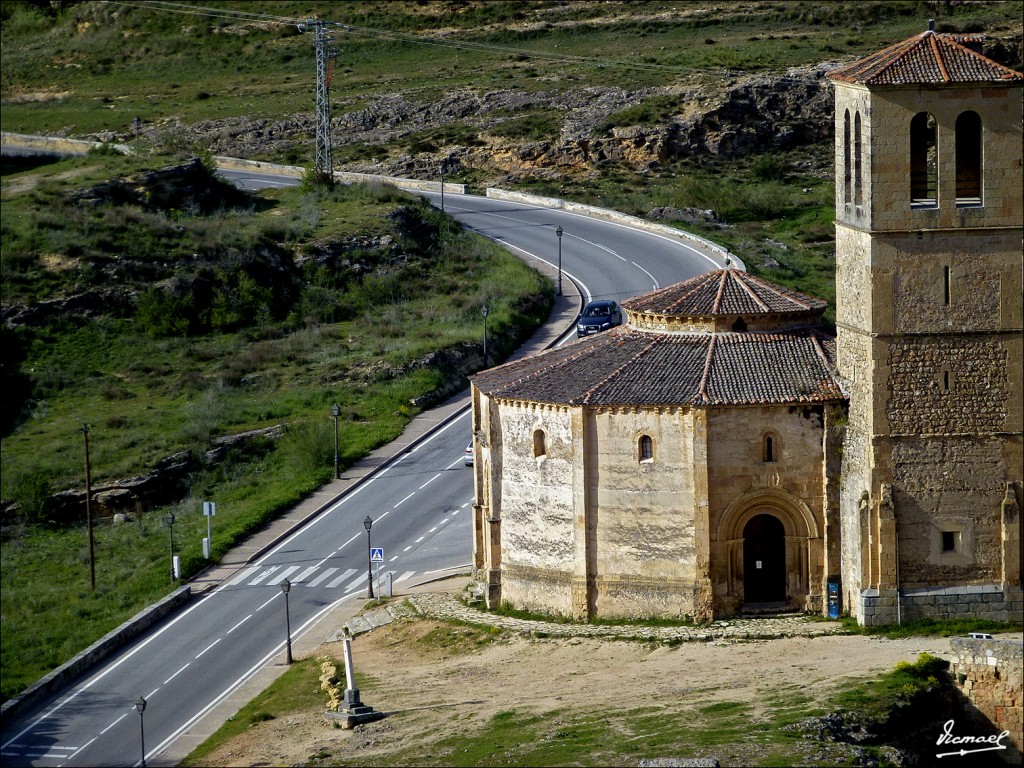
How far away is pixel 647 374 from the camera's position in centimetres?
5666

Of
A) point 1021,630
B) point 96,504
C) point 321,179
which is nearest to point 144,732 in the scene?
point 96,504

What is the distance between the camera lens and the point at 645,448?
55594 mm

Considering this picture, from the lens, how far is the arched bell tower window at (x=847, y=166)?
53.8 m

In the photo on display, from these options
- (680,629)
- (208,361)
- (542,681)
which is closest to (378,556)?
(542,681)

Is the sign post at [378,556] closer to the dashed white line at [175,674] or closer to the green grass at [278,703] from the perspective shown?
the green grass at [278,703]

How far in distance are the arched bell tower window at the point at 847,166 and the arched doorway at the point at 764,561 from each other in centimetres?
866

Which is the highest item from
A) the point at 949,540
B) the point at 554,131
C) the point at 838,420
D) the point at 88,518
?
the point at 554,131

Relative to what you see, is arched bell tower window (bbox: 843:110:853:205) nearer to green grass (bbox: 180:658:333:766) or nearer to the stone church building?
the stone church building

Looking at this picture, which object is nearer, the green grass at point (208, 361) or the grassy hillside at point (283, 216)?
the green grass at point (208, 361)

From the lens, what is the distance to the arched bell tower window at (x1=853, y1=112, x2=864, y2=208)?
174 ft

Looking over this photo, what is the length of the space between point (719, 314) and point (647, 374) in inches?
116

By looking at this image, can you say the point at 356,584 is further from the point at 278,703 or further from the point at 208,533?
the point at 278,703

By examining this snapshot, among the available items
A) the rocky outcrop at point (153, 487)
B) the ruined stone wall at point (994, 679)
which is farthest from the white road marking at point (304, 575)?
the ruined stone wall at point (994, 679)

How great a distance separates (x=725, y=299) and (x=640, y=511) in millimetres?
6844
